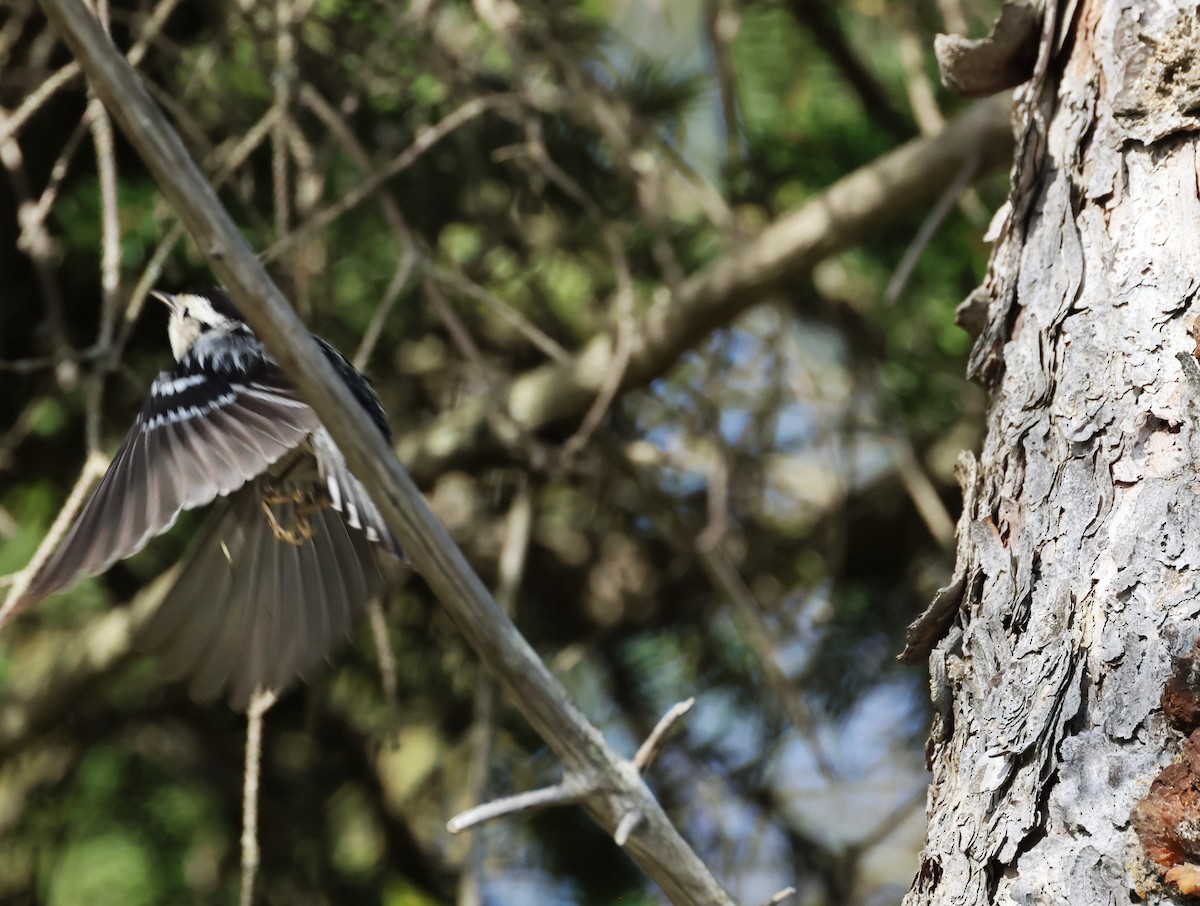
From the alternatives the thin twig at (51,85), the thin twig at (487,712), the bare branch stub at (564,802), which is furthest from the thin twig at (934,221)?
the thin twig at (51,85)

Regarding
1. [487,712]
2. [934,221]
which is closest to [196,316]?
[487,712]

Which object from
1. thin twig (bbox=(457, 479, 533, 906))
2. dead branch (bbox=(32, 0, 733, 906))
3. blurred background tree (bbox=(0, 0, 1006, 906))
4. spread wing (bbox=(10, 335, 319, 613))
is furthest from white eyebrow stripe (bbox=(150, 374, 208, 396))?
dead branch (bbox=(32, 0, 733, 906))

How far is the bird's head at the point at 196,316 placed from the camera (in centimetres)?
283

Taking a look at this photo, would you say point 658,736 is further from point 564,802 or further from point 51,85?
point 51,85

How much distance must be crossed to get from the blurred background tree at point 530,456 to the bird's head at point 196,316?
18 centimetres

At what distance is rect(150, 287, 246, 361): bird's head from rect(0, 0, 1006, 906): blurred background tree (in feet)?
0.58

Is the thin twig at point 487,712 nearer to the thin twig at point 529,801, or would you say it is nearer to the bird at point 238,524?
the bird at point 238,524

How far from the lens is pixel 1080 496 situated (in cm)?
140

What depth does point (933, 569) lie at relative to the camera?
333 cm

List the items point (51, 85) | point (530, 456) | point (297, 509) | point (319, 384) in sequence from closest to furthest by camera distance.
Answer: point (319, 384) < point (51, 85) < point (297, 509) < point (530, 456)

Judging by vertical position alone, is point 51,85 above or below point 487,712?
above

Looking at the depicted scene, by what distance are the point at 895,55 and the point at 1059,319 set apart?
90.0 inches

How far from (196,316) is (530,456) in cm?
78

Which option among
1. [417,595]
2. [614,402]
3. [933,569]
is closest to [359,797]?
[417,595]
